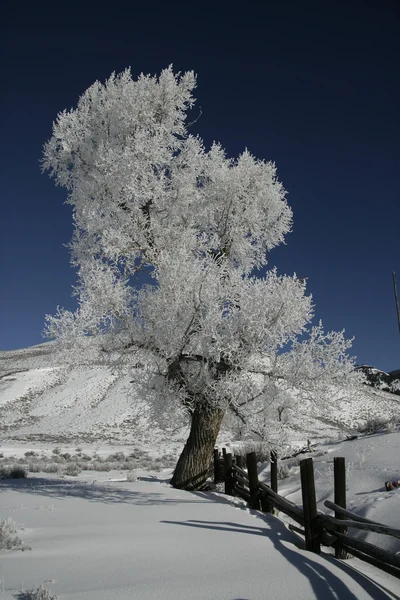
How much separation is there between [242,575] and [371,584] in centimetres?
157

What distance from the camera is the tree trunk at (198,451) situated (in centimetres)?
1109

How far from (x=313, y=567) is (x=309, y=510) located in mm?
1659

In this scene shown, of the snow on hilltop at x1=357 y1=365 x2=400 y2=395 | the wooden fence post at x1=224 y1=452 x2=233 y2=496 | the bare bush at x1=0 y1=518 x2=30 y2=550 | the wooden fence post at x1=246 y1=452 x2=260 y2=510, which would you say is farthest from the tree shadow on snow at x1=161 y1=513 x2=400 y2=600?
the wooden fence post at x1=224 y1=452 x2=233 y2=496

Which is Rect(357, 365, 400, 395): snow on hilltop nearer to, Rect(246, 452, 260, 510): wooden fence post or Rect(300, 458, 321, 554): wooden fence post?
Rect(246, 452, 260, 510): wooden fence post

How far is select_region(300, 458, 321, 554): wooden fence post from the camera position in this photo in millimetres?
6434

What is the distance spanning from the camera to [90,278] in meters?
10.2

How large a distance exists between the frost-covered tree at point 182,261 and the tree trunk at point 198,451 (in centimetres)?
3

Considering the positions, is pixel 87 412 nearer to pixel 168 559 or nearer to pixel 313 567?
pixel 168 559

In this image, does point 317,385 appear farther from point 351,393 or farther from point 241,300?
point 241,300

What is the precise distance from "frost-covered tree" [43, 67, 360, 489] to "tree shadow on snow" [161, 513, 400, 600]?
3.05 meters

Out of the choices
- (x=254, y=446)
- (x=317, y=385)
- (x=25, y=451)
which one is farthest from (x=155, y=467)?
(x=317, y=385)

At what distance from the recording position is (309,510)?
263 inches

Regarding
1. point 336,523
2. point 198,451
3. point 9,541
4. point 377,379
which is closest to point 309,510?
point 336,523

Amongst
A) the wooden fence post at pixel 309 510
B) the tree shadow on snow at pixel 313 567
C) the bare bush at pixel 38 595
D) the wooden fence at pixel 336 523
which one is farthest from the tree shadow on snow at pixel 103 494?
the bare bush at pixel 38 595
